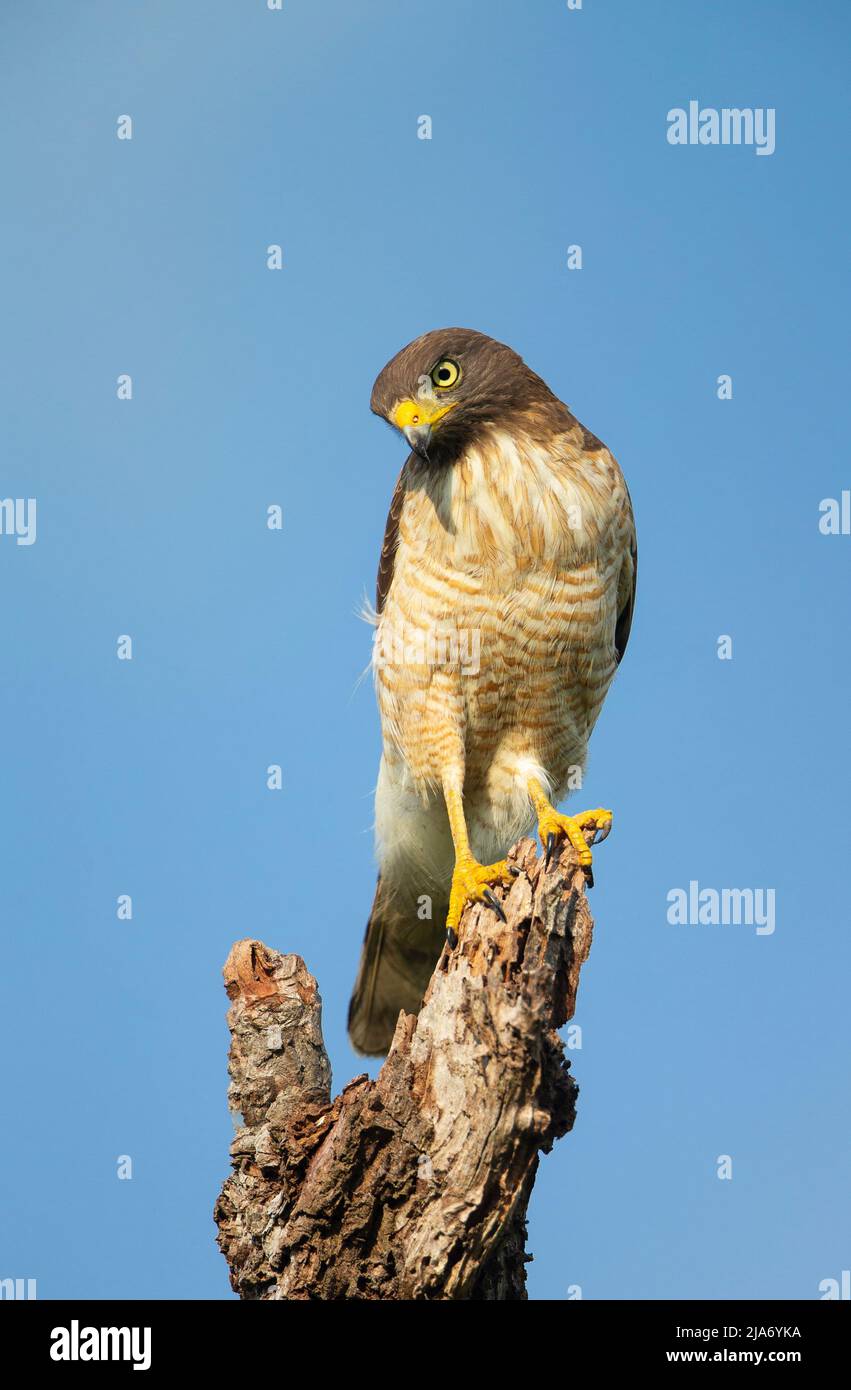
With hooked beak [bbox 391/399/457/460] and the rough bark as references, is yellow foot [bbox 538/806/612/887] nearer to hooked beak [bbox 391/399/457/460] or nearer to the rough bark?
the rough bark

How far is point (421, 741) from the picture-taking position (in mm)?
7359

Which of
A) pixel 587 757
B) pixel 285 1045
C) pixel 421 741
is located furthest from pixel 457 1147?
pixel 587 757

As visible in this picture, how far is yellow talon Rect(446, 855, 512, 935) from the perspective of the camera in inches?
248

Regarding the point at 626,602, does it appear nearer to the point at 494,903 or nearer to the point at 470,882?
the point at 470,882

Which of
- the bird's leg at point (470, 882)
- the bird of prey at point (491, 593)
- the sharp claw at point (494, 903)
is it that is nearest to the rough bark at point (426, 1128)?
the sharp claw at point (494, 903)

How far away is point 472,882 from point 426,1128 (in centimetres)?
150

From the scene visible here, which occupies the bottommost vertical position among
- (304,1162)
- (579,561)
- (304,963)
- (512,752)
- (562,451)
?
(304,1162)

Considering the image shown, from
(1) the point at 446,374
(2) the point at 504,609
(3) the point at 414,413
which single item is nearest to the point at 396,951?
(2) the point at 504,609

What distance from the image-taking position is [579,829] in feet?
21.5

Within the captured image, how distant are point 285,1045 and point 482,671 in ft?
7.64

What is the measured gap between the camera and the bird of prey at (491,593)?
273 inches

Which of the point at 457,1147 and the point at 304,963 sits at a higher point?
the point at 304,963

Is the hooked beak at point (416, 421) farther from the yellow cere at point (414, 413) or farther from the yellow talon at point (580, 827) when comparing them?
the yellow talon at point (580, 827)
